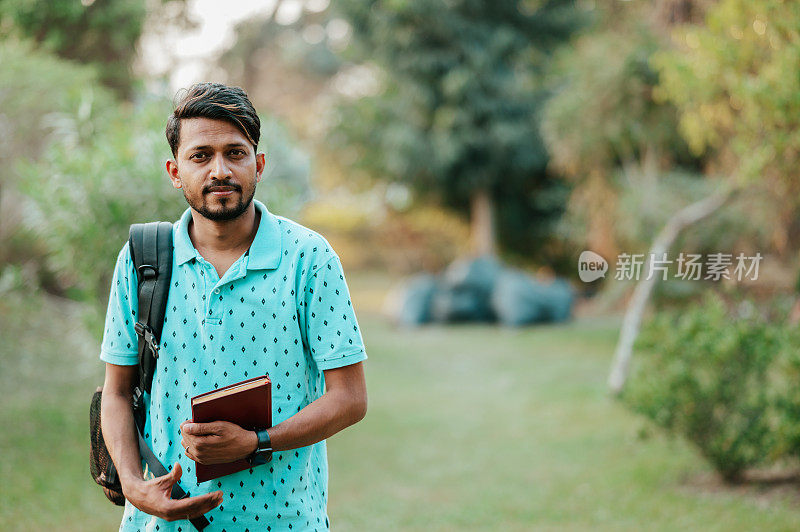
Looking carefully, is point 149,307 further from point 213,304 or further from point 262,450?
point 262,450

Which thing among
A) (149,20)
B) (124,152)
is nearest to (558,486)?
(124,152)

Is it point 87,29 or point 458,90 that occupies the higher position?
point 458,90

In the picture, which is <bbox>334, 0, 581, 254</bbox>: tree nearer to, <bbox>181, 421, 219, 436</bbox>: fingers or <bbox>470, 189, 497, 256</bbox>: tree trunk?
<bbox>470, 189, 497, 256</bbox>: tree trunk

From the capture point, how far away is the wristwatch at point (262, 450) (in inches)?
72.9

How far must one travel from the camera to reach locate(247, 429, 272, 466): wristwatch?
1851 millimetres

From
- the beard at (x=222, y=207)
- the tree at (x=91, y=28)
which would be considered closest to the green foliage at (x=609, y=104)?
the tree at (x=91, y=28)

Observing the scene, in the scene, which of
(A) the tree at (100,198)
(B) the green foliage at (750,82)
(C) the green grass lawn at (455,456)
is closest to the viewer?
(B) the green foliage at (750,82)

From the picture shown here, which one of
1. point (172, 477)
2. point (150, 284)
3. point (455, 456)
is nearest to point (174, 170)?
point (150, 284)

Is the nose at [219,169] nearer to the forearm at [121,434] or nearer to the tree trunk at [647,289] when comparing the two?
the forearm at [121,434]

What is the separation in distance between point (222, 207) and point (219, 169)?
3.8 inches

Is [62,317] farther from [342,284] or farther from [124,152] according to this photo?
[342,284]

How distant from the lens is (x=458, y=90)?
19.2m

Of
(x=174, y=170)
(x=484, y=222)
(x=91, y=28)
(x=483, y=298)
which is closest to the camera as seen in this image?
(x=174, y=170)

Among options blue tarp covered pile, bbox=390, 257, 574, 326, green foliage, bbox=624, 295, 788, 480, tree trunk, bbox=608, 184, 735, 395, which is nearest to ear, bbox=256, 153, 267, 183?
green foliage, bbox=624, 295, 788, 480
